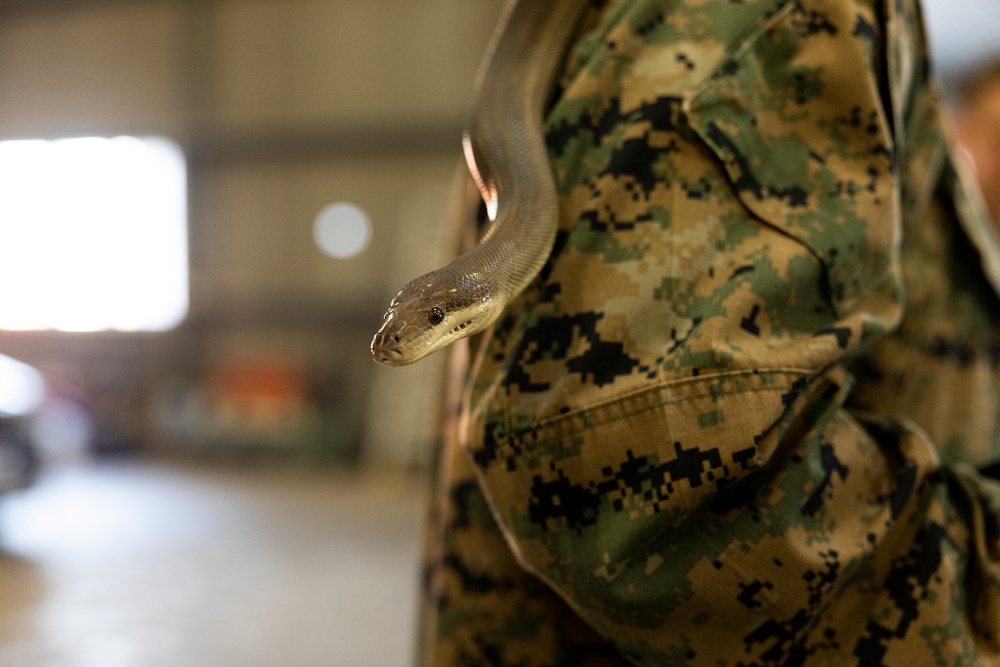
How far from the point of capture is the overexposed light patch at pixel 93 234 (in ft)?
7.30

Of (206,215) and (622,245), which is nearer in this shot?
(622,245)

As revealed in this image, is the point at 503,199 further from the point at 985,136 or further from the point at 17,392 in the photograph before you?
the point at 17,392

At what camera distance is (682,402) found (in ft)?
2.11

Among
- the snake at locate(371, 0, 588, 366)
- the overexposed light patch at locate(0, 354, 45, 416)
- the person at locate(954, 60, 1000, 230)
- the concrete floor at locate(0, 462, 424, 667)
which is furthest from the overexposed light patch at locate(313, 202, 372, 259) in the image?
the snake at locate(371, 0, 588, 366)

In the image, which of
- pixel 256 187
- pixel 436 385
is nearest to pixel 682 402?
pixel 436 385

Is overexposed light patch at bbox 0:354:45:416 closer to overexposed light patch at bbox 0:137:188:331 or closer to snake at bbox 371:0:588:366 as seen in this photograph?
overexposed light patch at bbox 0:137:188:331

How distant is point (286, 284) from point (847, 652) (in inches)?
258

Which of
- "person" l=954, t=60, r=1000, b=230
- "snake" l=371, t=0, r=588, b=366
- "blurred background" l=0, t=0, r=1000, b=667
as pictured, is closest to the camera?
"snake" l=371, t=0, r=588, b=366

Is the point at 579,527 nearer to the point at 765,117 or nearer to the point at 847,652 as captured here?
the point at 847,652

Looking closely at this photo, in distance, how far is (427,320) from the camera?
0.80 meters

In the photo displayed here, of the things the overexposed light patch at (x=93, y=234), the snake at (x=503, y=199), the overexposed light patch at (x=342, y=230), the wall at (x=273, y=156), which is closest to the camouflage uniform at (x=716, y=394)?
the snake at (x=503, y=199)

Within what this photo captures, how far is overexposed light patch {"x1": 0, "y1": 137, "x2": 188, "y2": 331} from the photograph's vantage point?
7.30 ft

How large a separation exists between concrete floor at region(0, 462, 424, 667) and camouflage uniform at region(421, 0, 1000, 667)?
1.11 metres

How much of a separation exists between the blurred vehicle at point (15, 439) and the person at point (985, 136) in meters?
4.39
